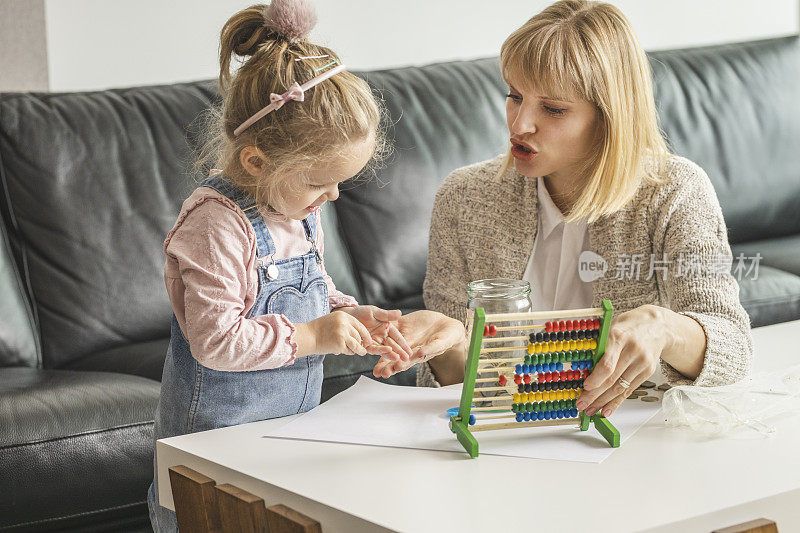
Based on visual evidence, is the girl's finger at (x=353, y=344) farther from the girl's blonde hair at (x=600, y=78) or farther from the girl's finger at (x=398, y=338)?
the girl's blonde hair at (x=600, y=78)

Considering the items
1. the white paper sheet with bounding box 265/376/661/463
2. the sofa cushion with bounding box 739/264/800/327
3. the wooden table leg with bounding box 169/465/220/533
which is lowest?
the sofa cushion with bounding box 739/264/800/327

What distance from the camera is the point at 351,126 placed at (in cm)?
118

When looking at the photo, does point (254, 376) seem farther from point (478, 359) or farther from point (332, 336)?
point (478, 359)

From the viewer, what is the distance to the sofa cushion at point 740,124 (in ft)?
9.64

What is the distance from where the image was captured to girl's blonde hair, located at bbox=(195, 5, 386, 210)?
116 centimetres

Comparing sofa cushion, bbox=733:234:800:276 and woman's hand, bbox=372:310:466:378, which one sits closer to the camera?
woman's hand, bbox=372:310:466:378

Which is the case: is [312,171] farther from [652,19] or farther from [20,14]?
[652,19]

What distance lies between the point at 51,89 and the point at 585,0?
1845 millimetres

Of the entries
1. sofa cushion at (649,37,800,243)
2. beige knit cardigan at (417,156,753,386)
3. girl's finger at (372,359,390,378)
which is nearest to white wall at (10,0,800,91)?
sofa cushion at (649,37,800,243)

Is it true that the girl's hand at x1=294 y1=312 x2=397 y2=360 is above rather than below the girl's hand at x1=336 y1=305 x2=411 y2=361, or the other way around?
above

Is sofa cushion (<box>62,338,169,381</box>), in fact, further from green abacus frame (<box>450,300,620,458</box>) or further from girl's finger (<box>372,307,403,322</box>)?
green abacus frame (<box>450,300,620,458</box>)

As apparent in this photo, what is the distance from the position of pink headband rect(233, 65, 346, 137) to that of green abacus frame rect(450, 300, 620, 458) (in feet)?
1.16

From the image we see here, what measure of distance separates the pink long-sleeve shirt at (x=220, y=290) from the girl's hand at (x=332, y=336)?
14mm

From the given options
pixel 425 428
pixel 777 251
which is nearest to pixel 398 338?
pixel 425 428
